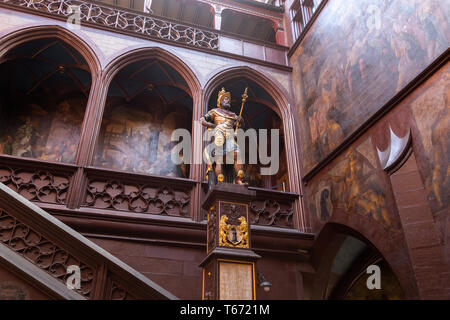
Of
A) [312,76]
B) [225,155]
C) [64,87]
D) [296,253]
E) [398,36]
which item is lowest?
[296,253]

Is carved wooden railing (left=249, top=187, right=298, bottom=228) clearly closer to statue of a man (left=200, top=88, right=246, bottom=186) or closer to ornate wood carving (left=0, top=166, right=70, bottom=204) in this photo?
statue of a man (left=200, top=88, right=246, bottom=186)

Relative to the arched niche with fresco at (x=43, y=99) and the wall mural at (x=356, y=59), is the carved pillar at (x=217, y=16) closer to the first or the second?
the wall mural at (x=356, y=59)

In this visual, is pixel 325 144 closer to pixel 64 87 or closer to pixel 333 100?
pixel 333 100

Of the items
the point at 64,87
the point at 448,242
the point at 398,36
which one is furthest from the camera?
the point at 64,87

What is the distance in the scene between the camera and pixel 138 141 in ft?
33.3

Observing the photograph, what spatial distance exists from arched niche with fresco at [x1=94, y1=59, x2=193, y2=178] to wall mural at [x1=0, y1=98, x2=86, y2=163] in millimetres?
733

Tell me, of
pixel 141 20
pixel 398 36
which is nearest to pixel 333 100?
pixel 398 36

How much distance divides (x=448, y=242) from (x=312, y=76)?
5.11 m

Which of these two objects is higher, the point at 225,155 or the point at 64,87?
the point at 64,87

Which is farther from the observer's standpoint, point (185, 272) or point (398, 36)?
point (185, 272)

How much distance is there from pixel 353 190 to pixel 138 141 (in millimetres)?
5696

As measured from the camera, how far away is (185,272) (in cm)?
662

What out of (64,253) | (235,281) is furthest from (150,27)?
(235,281)

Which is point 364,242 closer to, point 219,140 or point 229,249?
point 219,140
